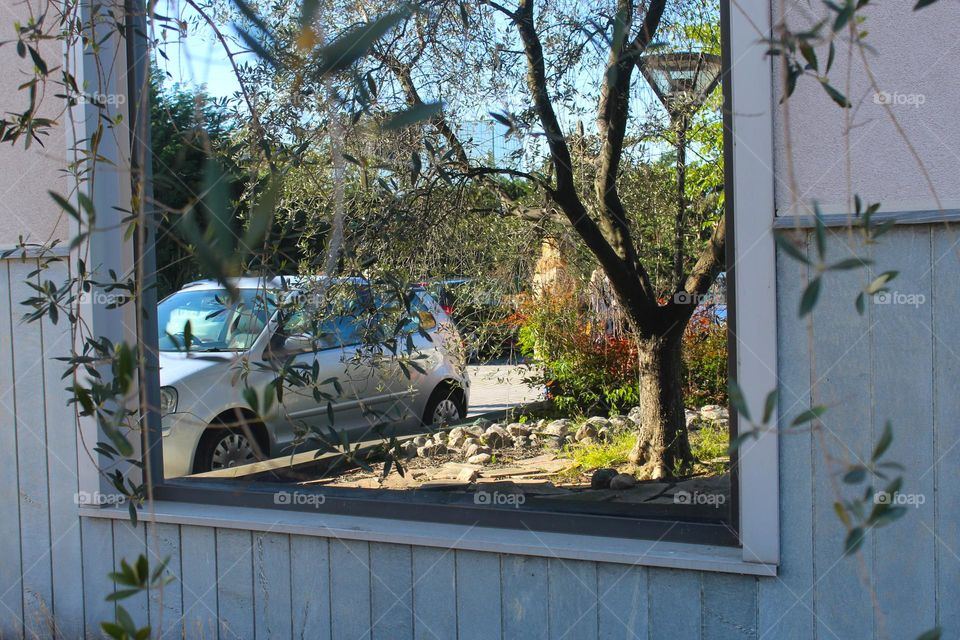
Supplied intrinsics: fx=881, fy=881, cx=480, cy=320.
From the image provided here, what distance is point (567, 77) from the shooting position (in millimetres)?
5137

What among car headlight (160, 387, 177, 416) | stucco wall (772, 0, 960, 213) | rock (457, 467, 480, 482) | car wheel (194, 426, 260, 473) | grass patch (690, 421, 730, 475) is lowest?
rock (457, 467, 480, 482)

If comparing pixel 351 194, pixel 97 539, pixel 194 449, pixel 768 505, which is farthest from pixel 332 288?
pixel 194 449

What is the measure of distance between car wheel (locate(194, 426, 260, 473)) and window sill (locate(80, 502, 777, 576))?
2.11 metres

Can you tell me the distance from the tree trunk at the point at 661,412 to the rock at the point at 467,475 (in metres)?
1.20

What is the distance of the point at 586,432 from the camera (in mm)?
7762

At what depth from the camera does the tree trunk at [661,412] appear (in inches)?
227

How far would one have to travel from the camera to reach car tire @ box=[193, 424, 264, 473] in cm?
593

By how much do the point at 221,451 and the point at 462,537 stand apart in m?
3.38

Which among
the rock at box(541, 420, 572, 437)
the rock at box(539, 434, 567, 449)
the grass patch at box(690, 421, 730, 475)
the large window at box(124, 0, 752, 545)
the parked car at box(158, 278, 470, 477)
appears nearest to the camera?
the large window at box(124, 0, 752, 545)

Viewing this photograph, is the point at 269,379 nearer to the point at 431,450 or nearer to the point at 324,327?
the point at 324,327

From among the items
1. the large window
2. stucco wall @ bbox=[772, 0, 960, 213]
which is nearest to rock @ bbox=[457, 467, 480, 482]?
the large window

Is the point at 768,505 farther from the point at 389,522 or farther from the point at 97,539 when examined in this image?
the point at 97,539

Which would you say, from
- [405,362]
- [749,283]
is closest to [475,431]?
[405,362]

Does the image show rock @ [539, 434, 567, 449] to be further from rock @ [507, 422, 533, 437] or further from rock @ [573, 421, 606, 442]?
rock @ [507, 422, 533, 437]
